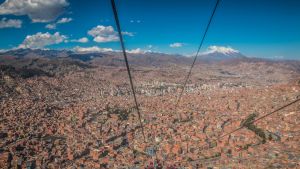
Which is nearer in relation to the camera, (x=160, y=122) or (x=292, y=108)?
(x=292, y=108)

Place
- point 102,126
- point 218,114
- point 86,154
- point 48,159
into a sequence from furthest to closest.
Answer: point 218,114 < point 102,126 < point 86,154 < point 48,159

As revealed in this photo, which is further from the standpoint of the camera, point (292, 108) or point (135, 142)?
point (292, 108)

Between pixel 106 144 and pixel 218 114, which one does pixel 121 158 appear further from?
pixel 218 114

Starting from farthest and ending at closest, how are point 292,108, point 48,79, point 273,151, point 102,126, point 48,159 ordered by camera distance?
point 48,79 < point 102,126 < point 292,108 < point 48,159 < point 273,151

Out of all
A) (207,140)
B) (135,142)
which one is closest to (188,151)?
(207,140)

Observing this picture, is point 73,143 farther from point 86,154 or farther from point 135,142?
point 135,142

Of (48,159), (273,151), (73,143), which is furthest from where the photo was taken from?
(73,143)

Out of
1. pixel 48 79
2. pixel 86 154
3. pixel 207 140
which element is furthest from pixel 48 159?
pixel 48 79

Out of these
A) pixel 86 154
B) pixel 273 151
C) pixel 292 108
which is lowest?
pixel 86 154

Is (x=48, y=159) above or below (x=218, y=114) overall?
below

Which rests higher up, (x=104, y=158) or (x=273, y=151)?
(x=273, y=151)
